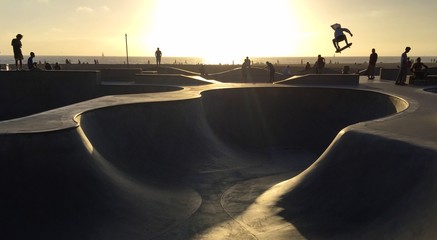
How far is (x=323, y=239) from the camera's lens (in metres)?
5.14

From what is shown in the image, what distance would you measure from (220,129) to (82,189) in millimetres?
7653

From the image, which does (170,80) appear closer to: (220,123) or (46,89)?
(46,89)

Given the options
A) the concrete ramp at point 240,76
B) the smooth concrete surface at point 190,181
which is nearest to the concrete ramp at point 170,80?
the smooth concrete surface at point 190,181

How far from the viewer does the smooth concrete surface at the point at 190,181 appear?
16.1 feet

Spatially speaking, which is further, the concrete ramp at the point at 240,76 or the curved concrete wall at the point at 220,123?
the concrete ramp at the point at 240,76

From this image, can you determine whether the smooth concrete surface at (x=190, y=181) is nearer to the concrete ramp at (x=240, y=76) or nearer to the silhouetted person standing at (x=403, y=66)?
the silhouetted person standing at (x=403, y=66)

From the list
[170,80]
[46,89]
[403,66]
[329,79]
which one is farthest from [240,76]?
[46,89]

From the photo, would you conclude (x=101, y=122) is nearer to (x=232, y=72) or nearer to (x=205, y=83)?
(x=205, y=83)

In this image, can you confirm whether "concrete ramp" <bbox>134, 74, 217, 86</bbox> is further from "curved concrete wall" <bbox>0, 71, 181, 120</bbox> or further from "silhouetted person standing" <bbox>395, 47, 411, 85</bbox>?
"silhouetted person standing" <bbox>395, 47, 411, 85</bbox>

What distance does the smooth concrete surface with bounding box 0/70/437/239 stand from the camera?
16.1ft

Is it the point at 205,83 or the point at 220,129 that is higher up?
the point at 205,83

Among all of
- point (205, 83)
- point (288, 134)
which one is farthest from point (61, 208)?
point (205, 83)

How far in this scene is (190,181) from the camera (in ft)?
28.9

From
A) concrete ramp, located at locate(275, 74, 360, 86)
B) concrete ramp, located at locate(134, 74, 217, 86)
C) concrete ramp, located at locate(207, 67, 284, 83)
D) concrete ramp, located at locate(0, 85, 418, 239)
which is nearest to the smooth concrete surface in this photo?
concrete ramp, located at locate(0, 85, 418, 239)
